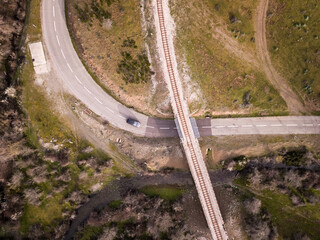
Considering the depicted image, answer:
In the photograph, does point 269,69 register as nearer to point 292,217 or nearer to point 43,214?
point 292,217

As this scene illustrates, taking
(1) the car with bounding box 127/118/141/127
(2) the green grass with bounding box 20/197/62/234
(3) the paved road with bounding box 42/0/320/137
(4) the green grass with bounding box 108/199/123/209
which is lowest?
(2) the green grass with bounding box 20/197/62/234

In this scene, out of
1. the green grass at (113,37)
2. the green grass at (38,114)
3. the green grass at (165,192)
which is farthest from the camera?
the green grass at (165,192)

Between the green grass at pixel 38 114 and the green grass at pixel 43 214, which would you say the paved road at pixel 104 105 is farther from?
the green grass at pixel 43 214

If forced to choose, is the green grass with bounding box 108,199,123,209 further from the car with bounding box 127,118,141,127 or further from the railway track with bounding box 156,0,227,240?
the railway track with bounding box 156,0,227,240

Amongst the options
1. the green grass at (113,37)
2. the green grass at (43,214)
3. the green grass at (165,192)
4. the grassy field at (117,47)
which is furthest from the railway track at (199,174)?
the green grass at (43,214)

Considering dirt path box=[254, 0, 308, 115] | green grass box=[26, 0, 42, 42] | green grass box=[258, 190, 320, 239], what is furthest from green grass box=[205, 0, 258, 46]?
green grass box=[26, 0, 42, 42]

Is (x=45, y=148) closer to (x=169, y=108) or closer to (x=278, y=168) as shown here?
(x=169, y=108)
